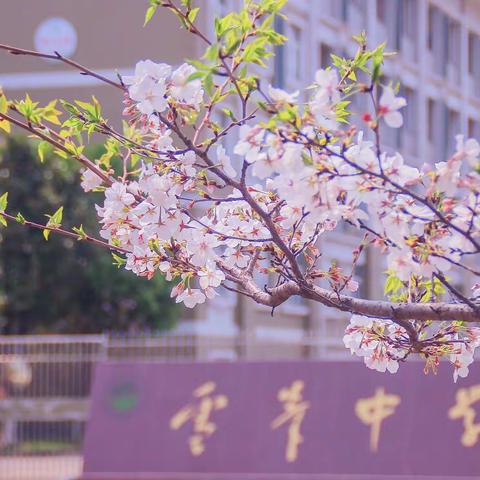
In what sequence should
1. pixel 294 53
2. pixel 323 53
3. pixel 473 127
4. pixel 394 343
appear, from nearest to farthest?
1. pixel 394 343
2. pixel 294 53
3. pixel 323 53
4. pixel 473 127

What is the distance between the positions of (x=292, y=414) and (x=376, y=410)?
3.41ft

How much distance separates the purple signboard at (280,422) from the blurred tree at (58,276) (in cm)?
910

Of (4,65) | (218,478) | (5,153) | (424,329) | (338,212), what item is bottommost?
(218,478)

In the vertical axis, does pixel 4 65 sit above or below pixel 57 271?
above

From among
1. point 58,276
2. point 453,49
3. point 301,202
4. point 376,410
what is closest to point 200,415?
point 376,410

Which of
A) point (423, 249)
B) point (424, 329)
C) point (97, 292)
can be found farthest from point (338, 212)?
point (97, 292)

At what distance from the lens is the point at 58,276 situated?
27.1m

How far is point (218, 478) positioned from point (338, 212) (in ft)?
42.6

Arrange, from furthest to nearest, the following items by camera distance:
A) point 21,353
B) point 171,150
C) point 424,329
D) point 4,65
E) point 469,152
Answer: point 4,65, point 21,353, point 424,329, point 171,150, point 469,152

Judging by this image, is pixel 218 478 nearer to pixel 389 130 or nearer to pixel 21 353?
pixel 21 353

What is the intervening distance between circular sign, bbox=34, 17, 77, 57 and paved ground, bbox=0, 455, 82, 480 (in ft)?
30.3

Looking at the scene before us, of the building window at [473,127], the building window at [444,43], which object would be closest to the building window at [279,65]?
the building window at [444,43]

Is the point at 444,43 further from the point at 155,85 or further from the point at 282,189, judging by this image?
→ the point at 282,189

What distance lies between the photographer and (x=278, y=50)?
3027 cm
